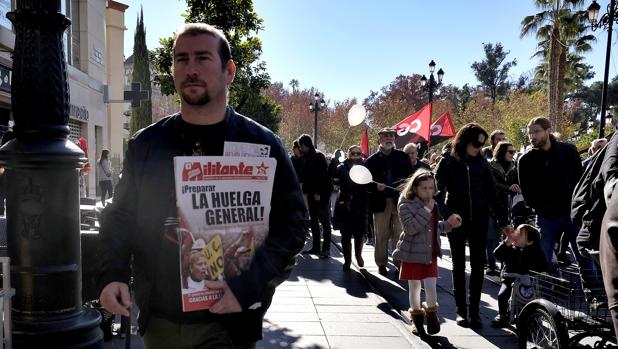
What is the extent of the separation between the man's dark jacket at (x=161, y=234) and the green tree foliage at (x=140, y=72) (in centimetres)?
3412

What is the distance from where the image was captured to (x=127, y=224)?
2061 millimetres

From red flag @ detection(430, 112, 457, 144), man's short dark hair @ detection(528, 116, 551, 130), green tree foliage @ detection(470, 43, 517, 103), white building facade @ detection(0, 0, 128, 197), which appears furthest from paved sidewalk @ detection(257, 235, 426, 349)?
green tree foliage @ detection(470, 43, 517, 103)

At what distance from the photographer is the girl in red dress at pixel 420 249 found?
194 inches

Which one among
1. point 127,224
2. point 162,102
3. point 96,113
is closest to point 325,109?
point 162,102

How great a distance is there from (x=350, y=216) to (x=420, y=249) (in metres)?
3.22

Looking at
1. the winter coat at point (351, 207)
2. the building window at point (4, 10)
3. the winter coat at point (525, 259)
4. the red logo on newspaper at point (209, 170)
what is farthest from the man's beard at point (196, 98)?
the building window at point (4, 10)

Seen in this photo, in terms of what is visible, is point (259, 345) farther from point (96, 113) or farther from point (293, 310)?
point (96, 113)

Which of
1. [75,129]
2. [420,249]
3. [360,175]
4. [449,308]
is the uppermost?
[75,129]

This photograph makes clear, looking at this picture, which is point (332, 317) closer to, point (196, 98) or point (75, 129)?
point (196, 98)

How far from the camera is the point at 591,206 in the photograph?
252 cm

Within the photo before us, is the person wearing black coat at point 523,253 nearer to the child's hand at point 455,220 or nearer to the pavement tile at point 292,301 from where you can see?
the child's hand at point 455,220

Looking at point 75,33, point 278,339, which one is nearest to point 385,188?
point 278,339

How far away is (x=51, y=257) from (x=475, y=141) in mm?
3864

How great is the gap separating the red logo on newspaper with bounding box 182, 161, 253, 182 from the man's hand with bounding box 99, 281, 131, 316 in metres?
0.46
